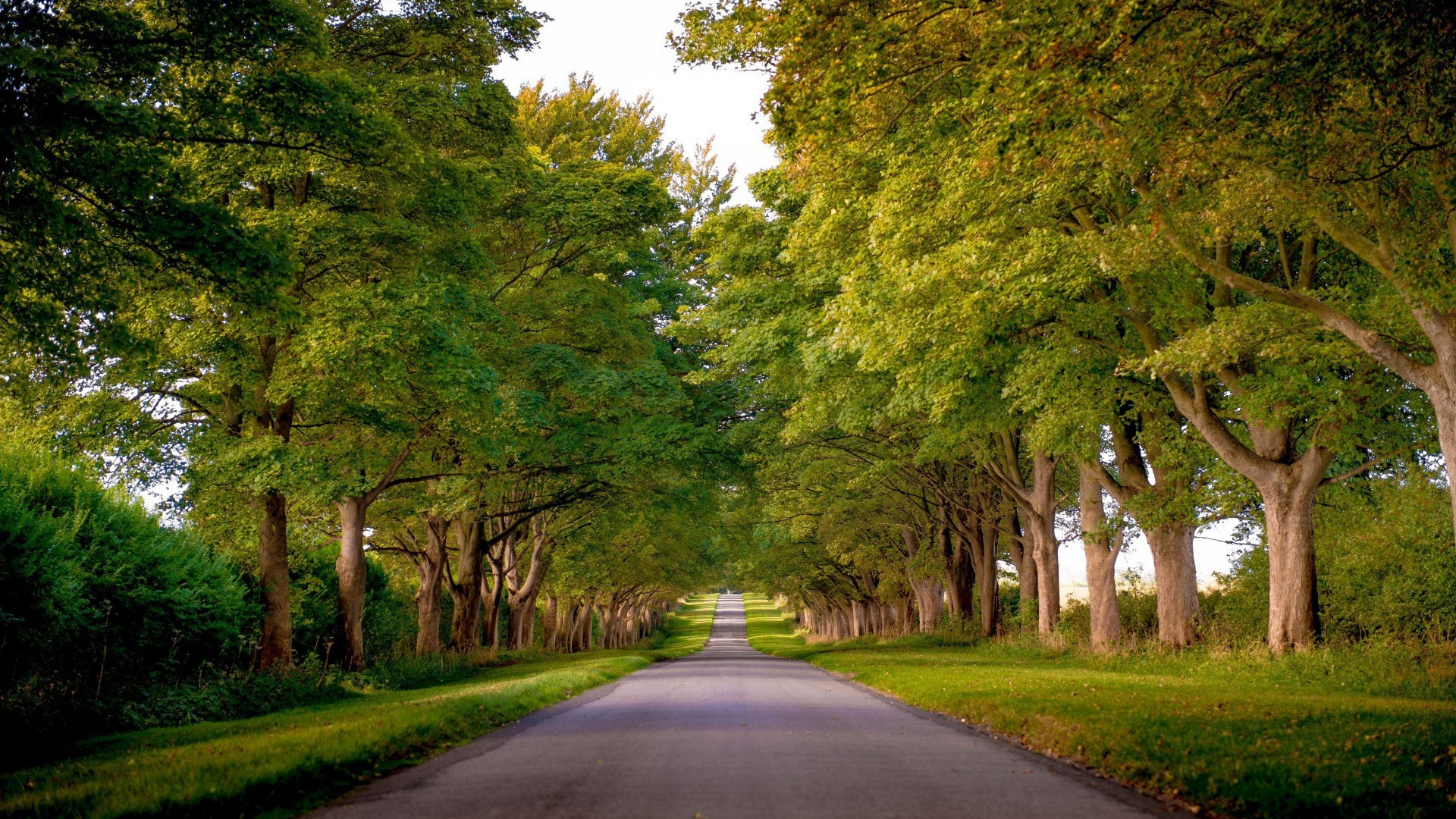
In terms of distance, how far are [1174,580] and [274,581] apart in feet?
62.8

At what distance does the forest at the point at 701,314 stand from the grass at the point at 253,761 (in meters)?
1.74

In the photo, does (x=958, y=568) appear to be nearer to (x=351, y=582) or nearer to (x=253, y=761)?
(x=351, y=582)

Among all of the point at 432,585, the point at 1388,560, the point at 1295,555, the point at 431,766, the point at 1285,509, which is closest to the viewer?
the point at 431,766

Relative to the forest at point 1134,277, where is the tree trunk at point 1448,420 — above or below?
below

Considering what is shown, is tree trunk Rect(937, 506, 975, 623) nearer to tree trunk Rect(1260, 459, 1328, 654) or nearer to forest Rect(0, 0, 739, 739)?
forest Rect(0, 0, 739, 739)

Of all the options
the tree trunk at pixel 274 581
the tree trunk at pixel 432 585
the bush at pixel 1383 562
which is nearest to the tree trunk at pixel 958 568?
the bush at pixel 1383 562

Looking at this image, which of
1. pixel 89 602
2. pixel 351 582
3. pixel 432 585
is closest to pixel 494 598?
pixel 432 585

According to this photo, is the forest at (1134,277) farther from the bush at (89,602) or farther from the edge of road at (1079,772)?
the bush at (89,602)

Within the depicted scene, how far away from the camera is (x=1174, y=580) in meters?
21.0

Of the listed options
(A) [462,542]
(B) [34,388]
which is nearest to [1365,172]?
(B) [34,388]

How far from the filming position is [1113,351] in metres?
17.8

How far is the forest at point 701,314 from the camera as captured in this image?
972cm

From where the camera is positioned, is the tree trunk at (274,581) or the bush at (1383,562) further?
the bush at (1383,562)

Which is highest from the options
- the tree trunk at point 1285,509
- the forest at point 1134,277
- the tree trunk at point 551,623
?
the forest at point 1134,277
